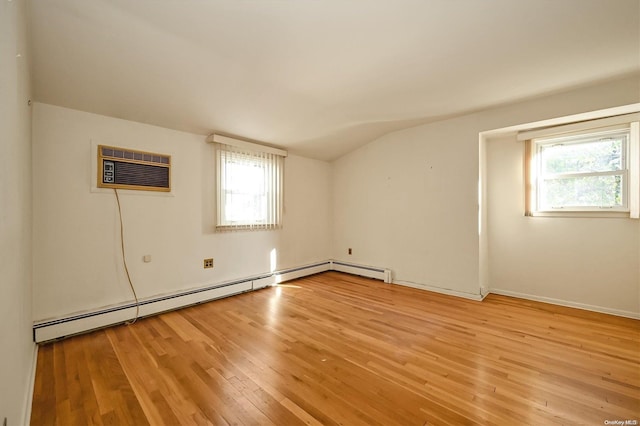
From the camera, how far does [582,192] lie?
3.14 metres

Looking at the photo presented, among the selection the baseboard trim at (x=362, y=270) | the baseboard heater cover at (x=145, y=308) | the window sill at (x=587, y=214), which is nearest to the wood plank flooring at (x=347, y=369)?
the baseboard heater cover at (x=145, y=308)

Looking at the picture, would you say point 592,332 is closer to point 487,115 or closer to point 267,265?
point 487,115

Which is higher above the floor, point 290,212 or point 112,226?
point 290,212

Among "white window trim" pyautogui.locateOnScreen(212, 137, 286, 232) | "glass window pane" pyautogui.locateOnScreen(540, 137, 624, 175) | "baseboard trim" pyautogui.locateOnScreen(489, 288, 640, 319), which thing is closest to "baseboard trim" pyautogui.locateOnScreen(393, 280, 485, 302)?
"baseboard trim" pyautogui.locateOnScreen(489, 288, 640, 319)

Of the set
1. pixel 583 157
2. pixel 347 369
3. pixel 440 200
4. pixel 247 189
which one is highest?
pixel 583 157

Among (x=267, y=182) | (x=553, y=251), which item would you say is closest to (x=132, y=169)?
(x=267, y=182)

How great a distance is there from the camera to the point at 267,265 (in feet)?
13.5

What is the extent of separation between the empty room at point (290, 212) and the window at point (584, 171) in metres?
0.02

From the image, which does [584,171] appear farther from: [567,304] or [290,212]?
[290,212]

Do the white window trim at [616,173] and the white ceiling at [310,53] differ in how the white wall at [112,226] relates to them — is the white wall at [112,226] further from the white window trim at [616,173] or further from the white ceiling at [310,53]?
the white window trim at [616,173]

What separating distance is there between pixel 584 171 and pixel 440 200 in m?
1.64

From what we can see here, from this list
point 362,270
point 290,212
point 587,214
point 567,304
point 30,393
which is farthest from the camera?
point 362,270

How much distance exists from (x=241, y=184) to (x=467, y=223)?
324 centimetres

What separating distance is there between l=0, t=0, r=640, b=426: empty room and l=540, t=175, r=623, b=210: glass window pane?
0.02m
